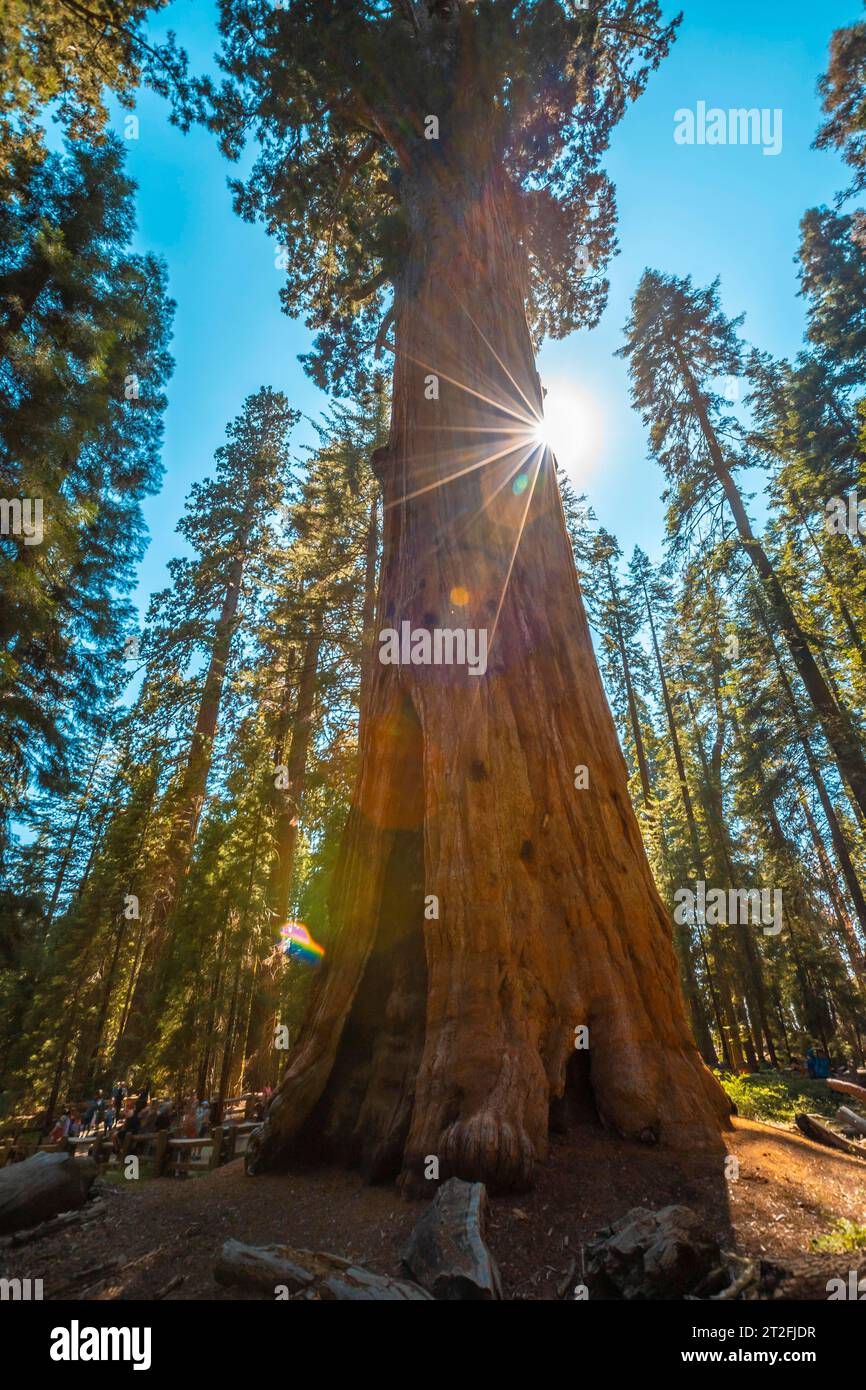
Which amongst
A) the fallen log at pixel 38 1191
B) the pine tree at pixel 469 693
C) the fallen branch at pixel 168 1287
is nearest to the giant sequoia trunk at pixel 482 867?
the pine tree at pixel 469 693

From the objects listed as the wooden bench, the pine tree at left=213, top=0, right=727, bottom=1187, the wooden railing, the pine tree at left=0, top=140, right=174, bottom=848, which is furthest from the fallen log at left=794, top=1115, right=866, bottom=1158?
the pine tree at left=0, top=140, right=174, bottom=848

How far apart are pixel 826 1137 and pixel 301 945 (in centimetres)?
876

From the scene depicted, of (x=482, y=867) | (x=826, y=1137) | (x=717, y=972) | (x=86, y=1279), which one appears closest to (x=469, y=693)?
(x=482, y=867)

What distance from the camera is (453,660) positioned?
5.28 meters

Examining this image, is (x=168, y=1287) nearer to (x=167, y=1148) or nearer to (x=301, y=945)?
(x=167, y=1148)

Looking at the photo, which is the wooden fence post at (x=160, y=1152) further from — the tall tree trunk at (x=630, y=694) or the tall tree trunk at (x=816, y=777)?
the tall tree trunk at (x=630, y=694)

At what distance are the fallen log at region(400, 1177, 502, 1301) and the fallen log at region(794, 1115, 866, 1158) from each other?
395 centimetres

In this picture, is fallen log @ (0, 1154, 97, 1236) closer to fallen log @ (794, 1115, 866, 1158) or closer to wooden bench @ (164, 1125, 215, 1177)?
wooden bench @ (164, 1125, 215, 1177)

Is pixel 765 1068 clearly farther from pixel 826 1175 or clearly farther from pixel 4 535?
pixel 4 535

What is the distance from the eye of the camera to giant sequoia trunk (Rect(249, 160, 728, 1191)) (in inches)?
155

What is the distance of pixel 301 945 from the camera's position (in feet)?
37.0

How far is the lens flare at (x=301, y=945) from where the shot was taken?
10.8 meters

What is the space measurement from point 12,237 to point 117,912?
612 inches
